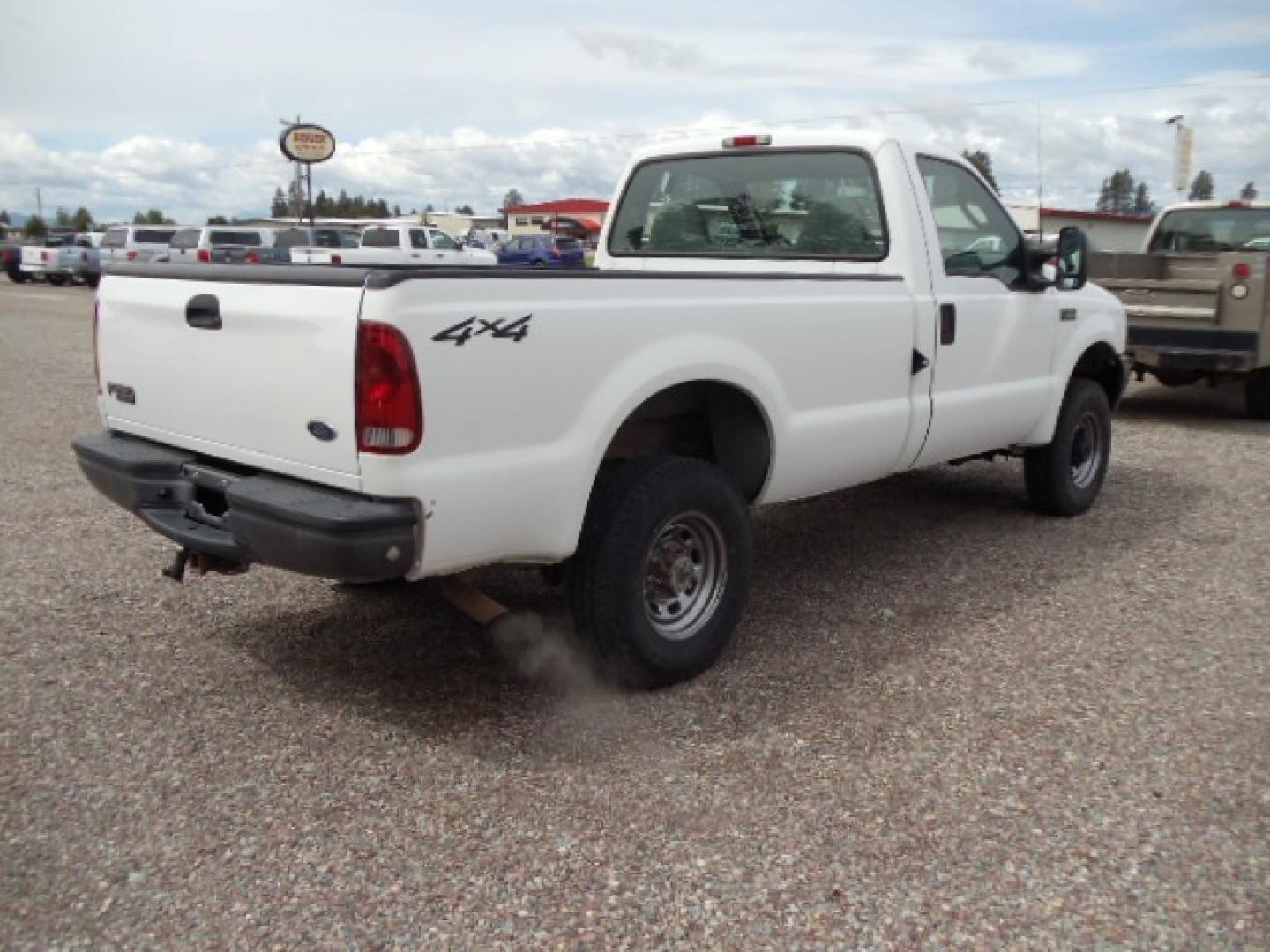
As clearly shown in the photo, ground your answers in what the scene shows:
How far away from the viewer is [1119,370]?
664 cm

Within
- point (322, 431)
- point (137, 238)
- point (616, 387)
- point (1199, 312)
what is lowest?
point (322, 431)

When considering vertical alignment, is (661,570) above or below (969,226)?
below

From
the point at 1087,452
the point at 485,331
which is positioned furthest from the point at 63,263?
the point at 485,331

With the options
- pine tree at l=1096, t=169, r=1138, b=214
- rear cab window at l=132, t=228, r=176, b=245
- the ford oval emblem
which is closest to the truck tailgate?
the ford oval emblem

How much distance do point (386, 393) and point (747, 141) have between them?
2.88 meters

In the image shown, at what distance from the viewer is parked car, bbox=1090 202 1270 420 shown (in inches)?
358

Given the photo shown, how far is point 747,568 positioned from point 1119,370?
363 centimetres

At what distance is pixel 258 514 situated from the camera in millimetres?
3186

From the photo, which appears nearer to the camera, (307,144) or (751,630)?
(751,630)

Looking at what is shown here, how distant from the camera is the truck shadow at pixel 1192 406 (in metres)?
9.93

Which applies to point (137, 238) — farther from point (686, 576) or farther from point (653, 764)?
point (653, 764)

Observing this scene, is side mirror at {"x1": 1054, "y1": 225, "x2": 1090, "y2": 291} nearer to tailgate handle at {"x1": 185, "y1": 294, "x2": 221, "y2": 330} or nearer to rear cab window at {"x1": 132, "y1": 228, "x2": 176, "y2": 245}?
tailgate handle at {"x1": 185, "y1": 294, "x2": 221, "y2": 330}

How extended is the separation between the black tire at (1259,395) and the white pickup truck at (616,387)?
5.21 m

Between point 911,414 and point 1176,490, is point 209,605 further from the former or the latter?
point 1176,490
